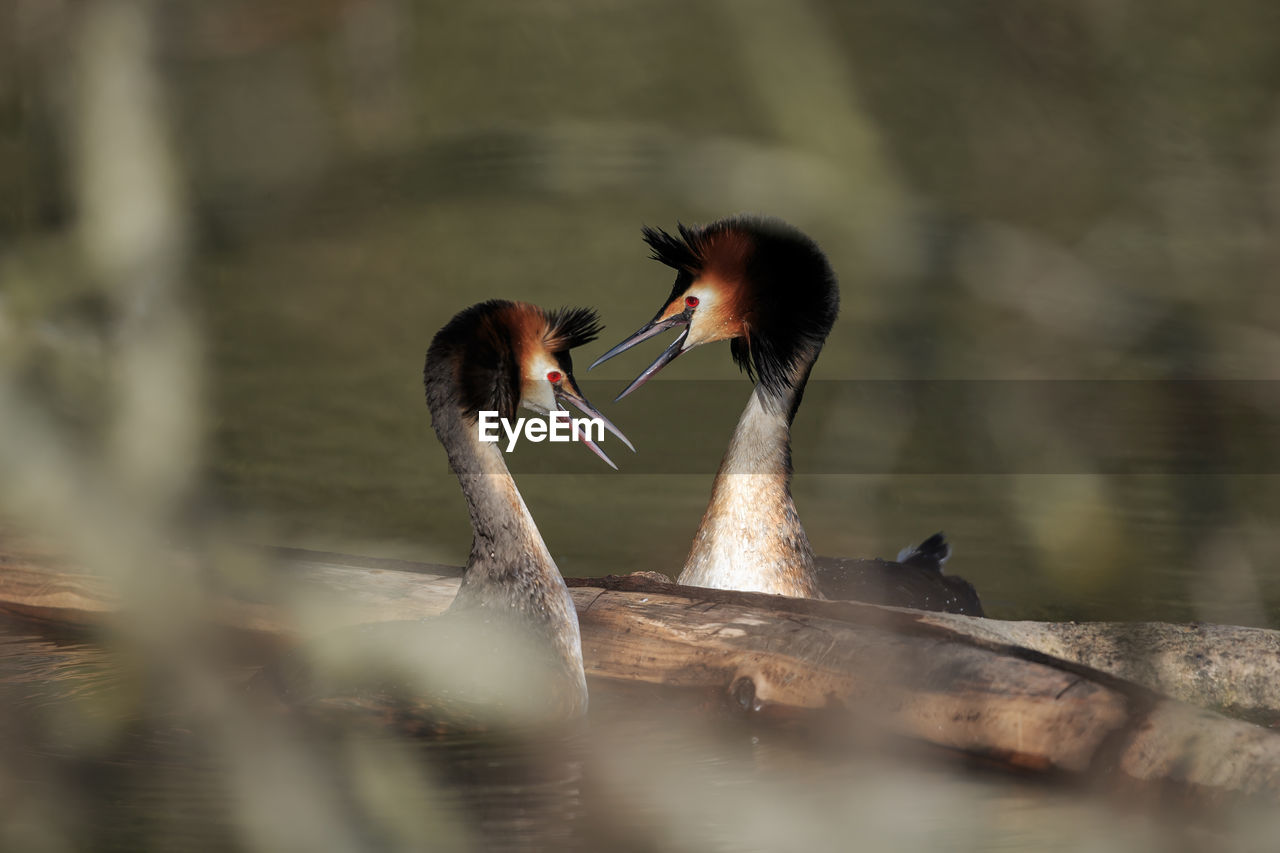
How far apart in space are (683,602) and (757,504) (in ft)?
1.76

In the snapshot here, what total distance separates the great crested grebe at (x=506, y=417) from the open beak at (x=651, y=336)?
1.15 ft

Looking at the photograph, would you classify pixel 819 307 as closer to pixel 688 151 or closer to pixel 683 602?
pixel 683 602

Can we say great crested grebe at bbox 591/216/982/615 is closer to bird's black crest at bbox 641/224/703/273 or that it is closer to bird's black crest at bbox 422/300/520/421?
bird's black crest at bbox 641/224/703/273

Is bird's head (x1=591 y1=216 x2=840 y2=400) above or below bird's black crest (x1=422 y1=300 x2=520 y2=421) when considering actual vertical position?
above

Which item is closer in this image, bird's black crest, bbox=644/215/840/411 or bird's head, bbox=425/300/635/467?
bird's head, bbox=425/300/635/467

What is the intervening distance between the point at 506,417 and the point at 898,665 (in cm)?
103

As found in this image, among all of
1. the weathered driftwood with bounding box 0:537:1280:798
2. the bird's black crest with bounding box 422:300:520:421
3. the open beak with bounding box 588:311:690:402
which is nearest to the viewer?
the weathered driftwood with bounding box 0:537:1280:798

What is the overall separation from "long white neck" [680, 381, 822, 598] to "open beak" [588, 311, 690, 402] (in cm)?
30

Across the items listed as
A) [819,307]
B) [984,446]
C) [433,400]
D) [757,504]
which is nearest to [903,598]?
[757,504]

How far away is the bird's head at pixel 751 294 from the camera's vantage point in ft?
12.4

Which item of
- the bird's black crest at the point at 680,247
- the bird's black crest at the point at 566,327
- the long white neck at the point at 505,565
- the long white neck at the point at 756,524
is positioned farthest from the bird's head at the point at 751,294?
the long white neck at the point at 505,565

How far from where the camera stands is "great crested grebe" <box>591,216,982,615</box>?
3.69m

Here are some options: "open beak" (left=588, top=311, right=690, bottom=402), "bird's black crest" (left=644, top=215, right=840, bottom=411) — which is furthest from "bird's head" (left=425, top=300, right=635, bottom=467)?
"bird's black crest" (left=644, top=215, right=840, bottom=411)

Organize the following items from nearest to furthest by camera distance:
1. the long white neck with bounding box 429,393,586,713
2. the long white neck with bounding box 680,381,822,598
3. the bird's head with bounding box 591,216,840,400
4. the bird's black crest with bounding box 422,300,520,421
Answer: the long white neck with bounding box 429,393,586,713
the bird's black crest with bounding box 422,300,520,421
the long white neck with bounding box 680,381,822,598
the bird's head with bounding box 591,216,840,400
